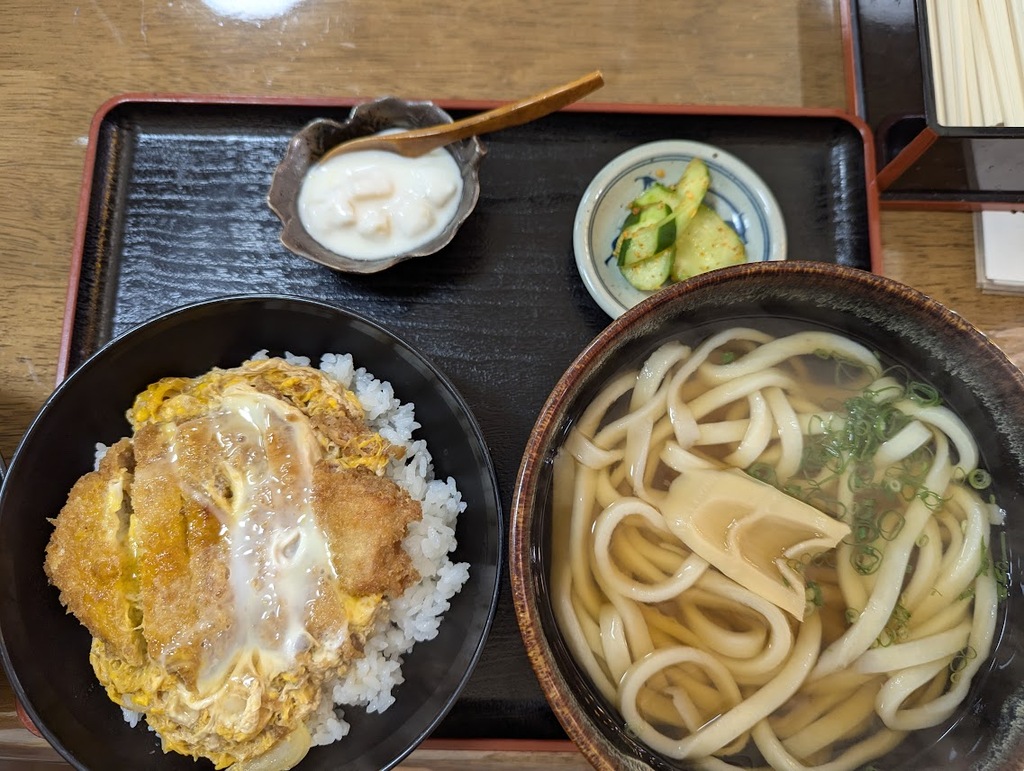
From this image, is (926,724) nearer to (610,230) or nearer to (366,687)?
(366,687)

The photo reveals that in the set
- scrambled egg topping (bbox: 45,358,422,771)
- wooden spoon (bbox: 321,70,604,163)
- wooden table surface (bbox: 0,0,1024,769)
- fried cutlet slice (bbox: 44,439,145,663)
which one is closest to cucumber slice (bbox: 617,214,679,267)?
wooden spoon (bbox: 321,70,604,163)

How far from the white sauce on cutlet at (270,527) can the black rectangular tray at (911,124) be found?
1.78 metres

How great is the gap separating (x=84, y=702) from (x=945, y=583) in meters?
1.97

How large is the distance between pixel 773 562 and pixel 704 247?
90cm

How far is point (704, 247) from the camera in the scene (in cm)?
200

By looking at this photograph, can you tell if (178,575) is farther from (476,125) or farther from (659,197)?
(659,197)

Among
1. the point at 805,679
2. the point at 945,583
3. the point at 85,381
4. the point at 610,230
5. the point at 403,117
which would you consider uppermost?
the point at 403,117

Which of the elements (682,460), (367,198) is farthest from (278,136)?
(682,460)

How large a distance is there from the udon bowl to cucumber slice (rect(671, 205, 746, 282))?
1.36ft

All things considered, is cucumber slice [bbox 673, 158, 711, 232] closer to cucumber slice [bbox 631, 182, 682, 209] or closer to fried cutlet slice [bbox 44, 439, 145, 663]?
cucumber slice [bbox 631, 182, 682, 209]

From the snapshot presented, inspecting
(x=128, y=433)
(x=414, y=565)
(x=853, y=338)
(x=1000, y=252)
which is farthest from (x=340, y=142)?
(x=1000, y=252)

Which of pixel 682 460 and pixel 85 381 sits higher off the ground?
pixel 85 381

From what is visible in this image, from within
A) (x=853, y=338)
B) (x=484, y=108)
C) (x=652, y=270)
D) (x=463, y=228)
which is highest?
(x=484, y=108)

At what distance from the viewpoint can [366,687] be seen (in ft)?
5.69
